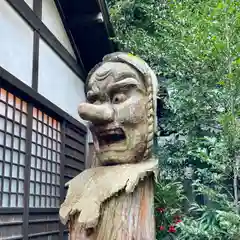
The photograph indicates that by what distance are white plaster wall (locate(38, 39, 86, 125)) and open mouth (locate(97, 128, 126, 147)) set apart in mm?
2125

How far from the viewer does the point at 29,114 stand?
153 inches

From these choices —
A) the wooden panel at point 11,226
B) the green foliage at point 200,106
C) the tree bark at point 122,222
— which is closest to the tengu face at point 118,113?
the tree bark at point 122,222

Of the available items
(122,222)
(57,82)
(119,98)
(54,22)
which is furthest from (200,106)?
(122,222)

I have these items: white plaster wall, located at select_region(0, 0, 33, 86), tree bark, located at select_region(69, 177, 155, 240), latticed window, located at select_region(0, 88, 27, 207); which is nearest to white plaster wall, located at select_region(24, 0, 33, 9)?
white plaster wall, located at select_region(0, 0, 33, 86)

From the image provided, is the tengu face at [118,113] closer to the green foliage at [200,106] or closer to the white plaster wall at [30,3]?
the green foliage at [200,106]

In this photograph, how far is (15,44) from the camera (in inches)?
143

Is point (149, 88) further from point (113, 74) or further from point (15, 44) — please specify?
point (15, 44)

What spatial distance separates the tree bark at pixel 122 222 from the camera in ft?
6.43

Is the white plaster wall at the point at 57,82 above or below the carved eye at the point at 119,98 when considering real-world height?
above

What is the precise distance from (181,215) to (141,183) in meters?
2.02

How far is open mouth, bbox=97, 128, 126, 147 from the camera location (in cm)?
219

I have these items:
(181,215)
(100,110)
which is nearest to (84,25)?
(181,215)

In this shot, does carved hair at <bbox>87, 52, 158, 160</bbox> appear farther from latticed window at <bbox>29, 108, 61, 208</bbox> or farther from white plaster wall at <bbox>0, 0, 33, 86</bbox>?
latticed window at <bbox>29, 108, 61, 208</bbox>

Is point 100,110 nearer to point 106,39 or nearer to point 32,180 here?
point 32,180
